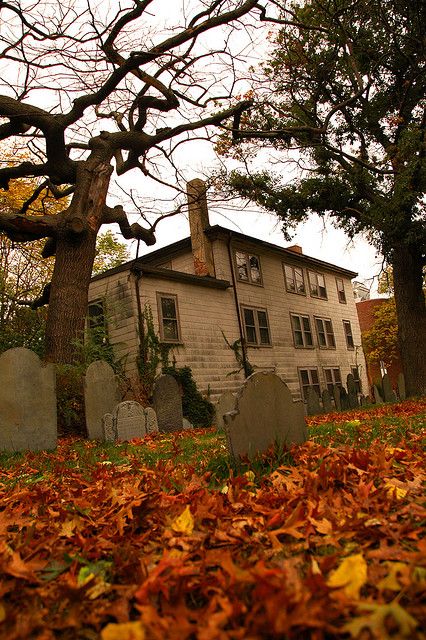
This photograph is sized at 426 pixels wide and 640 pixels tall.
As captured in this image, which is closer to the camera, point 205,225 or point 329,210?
point 329,210

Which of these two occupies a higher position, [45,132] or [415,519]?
[45,132]

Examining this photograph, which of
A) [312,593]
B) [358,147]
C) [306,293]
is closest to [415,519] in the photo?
[312,593]

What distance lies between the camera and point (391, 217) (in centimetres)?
1509

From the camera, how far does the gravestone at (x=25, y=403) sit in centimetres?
796

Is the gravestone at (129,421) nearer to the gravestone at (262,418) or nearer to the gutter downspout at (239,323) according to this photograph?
the gravestone at (262,418)

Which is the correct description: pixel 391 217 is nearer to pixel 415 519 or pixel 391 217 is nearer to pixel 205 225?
pixel 205 225

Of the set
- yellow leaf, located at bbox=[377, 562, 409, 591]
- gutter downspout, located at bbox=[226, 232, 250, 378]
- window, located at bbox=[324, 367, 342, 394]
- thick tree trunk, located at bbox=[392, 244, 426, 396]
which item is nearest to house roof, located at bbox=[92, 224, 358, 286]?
gutter downspout, located at bbox=[226, 232, 250, 378]

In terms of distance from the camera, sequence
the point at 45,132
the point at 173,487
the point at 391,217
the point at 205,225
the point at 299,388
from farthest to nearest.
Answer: the point at 299,388
the point at 205,225
the point at 391,217
the point at 45,132
the point at 173,487

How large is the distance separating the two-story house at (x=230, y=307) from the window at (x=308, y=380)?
5 cm

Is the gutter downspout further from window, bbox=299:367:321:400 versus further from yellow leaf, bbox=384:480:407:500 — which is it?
yellow leaf, bbox=384:480:407:500

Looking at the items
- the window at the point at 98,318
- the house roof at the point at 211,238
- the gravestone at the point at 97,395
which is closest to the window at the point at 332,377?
the house roof at the point at 211,238

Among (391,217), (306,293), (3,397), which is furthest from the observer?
(306,293)

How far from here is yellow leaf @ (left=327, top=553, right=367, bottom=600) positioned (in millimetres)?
1609

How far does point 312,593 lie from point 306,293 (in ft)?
88.5
